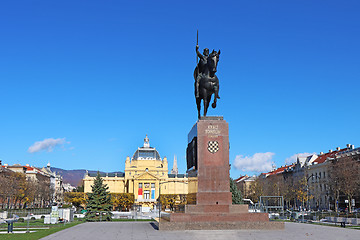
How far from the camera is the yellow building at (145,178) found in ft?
365

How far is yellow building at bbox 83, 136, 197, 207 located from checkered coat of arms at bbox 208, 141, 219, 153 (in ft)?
300

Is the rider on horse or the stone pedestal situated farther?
the rider on horse

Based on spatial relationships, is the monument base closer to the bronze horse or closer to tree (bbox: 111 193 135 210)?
the bronze horse

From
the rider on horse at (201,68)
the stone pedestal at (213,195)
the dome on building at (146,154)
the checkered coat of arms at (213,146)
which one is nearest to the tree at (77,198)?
the dome on building at (146,154)

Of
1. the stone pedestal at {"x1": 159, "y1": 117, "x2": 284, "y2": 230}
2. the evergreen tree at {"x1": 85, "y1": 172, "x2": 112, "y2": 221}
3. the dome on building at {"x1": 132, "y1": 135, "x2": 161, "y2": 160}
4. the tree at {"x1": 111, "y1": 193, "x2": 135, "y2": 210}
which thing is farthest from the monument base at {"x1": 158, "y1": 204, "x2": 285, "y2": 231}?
the dome on building at {"x1": 132, "y1": 135, "x2": 161, "y2": 160}

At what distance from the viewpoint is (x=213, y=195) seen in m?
18.1

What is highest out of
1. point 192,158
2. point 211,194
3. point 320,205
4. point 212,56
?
point 212,56

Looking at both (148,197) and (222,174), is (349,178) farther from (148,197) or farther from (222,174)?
(148,197)

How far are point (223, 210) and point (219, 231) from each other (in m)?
1.72

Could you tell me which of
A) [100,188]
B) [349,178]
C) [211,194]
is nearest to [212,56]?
[211,194]

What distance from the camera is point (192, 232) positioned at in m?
15.8

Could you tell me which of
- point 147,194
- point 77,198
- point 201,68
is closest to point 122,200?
point 77,198

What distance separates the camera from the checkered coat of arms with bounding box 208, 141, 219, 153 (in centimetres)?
1877

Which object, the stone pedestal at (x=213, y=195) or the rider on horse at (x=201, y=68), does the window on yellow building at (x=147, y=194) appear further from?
the stone pedestal at (x=213, y=195)
